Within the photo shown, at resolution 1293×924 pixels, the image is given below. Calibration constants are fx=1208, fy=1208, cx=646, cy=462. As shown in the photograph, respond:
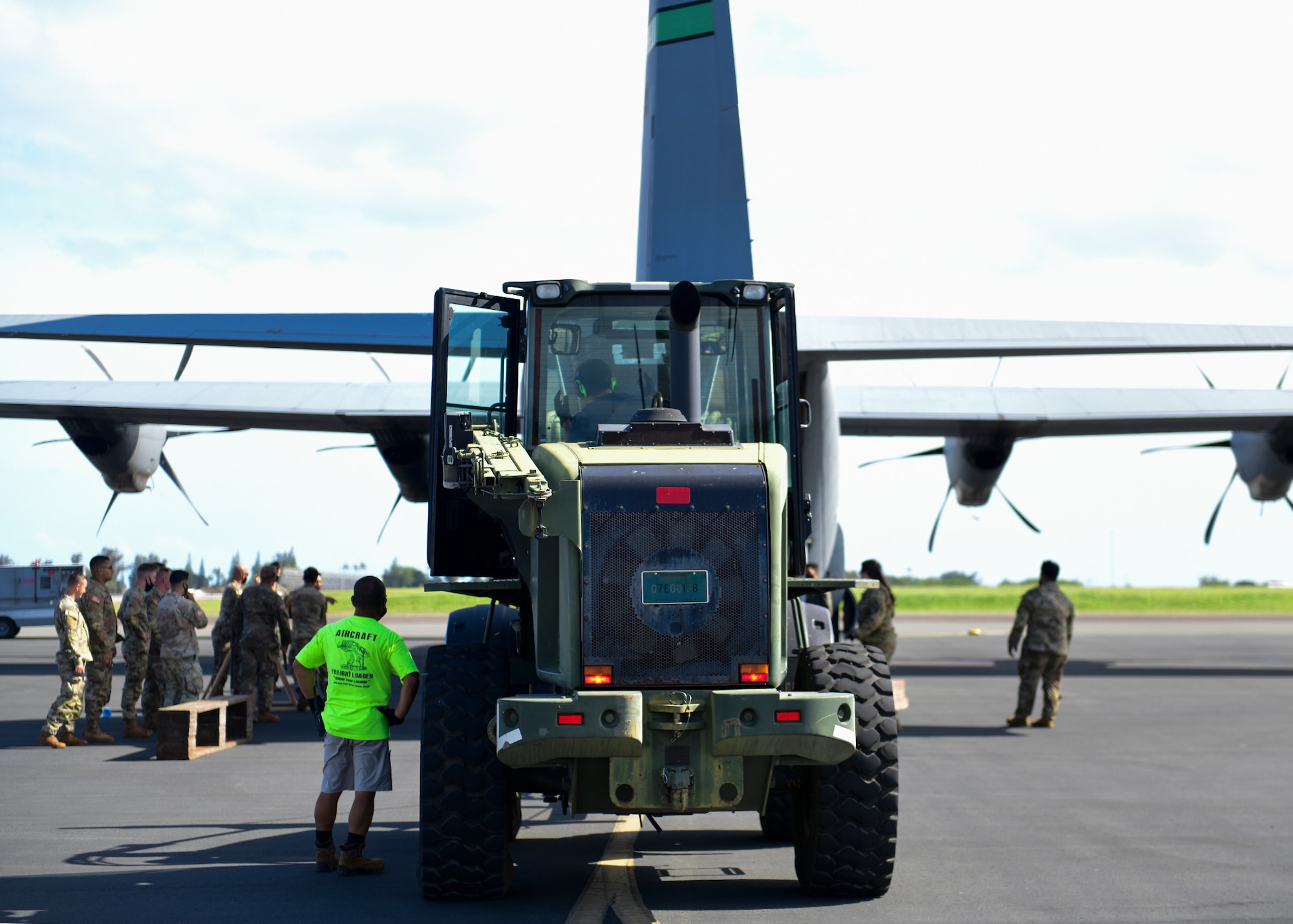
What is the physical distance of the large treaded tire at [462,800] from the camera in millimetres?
5770

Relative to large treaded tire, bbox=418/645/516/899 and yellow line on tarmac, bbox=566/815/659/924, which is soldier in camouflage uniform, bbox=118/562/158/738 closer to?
yellow line on tarmac, bbox=566/815/659/924

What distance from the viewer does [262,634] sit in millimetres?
14570

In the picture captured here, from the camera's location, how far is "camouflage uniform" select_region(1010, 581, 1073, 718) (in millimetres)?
14180

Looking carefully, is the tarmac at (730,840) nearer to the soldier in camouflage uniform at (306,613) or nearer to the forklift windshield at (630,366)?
the soldier in camouflage uniform at (306,613)

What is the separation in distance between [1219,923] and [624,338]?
13.5 feet

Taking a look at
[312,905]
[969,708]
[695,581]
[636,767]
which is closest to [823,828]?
[636,767]

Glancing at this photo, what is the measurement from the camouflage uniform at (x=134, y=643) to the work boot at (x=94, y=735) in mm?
595

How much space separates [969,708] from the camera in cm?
1647

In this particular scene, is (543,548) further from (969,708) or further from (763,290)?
(969,708)

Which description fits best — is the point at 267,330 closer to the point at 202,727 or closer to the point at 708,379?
the point at 202,727

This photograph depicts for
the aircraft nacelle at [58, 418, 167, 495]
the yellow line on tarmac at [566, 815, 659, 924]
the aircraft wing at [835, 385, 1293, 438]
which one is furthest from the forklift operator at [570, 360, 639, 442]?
the aircraft nacelle at [58, 418, 167, 495]

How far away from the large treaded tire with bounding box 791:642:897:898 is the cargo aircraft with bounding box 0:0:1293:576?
812mm

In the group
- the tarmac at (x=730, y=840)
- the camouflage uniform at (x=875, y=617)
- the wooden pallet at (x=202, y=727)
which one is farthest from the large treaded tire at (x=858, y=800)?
the camouflage uniform at (x=875, y=617)

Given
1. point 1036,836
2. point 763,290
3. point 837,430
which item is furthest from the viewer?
point 837,430
